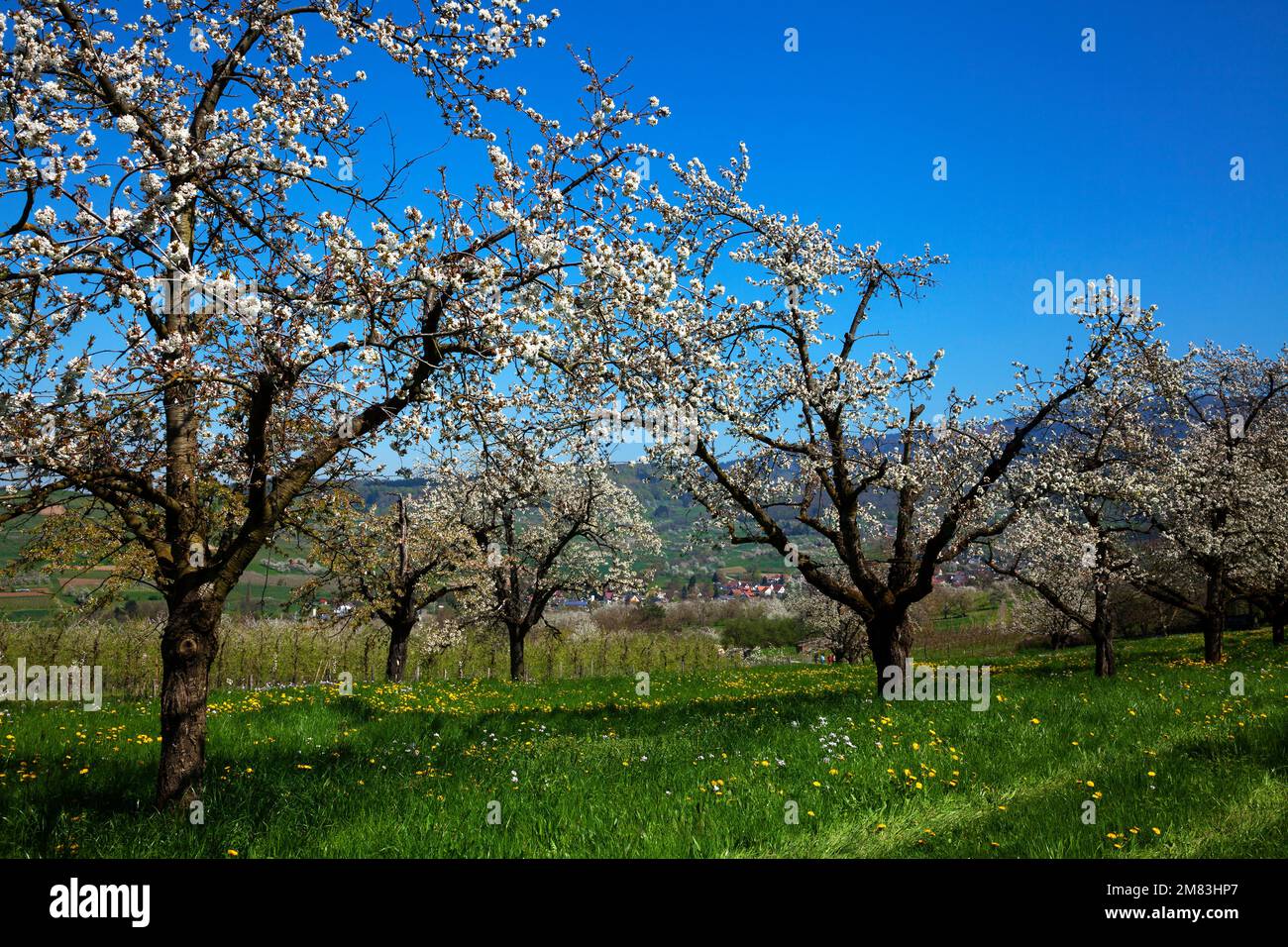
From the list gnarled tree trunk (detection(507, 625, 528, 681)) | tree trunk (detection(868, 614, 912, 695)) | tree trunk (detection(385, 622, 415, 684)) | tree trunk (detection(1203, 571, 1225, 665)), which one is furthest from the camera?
gnarled tree trunk (detection(507, 625, 528, 681))

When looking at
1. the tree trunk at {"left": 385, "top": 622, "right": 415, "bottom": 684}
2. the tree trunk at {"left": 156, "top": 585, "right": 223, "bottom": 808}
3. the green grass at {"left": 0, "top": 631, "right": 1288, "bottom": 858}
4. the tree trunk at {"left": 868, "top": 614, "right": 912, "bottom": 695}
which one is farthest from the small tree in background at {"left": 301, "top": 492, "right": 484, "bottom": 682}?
the tree trunk at {"left": 156, "top": 585, "right": 223, "bottom": 808}

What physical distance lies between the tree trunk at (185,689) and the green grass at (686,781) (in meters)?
0.38

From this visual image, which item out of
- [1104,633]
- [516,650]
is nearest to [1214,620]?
[1104,633]

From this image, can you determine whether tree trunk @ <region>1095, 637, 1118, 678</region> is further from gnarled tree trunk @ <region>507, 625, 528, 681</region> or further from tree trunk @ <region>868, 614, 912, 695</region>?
gnarled tree trunk @ <region>507, 625, 528, 681</region>

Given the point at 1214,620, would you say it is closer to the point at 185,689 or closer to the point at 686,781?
the point at 686,781

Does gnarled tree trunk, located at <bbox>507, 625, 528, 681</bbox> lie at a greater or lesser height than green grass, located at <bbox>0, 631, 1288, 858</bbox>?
lesser

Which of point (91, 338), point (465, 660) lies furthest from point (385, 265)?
point (465, 660)

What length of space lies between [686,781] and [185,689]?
17.3 ft

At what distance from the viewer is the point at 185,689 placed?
24.0 ft

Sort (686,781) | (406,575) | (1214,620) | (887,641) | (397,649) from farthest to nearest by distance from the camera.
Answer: (397,649) < (406,575) < (1214,620) < (887,641) < (686,781)

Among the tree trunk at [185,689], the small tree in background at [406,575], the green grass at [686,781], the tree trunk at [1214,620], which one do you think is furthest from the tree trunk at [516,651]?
the tree trunk at [1214,620]

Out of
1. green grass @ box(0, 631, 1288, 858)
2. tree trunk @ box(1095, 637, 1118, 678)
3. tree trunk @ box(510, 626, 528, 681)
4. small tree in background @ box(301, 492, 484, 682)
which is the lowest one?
tree trunk @ box(510, 626, 528, 681)

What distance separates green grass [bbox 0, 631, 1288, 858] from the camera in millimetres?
6359

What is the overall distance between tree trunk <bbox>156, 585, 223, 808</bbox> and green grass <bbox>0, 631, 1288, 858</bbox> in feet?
1.24
